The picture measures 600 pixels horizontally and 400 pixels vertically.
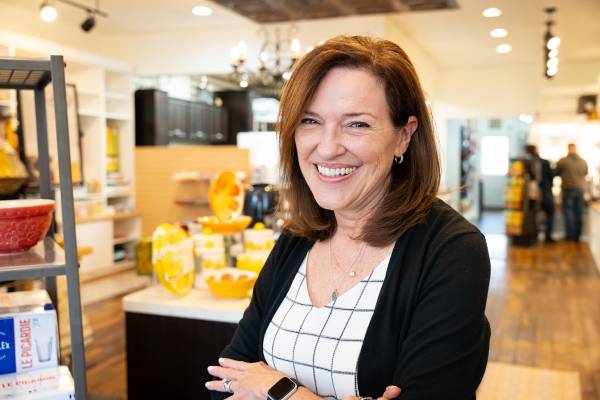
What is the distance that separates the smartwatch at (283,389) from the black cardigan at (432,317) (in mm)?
140

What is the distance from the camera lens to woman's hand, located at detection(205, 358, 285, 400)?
1.25 m

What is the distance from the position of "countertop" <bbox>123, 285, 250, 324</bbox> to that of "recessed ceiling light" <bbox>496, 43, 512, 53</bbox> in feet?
24.4

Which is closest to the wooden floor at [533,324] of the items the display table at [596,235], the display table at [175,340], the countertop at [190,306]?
the display table at [596,235]

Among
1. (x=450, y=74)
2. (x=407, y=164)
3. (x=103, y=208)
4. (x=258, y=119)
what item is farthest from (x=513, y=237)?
(x=407, y=164)

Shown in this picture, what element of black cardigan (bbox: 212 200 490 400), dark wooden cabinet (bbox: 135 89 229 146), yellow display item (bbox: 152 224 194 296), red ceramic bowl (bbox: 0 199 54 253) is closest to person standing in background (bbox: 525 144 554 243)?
dark wooden cabinet (bbox: 135 89 229 146)

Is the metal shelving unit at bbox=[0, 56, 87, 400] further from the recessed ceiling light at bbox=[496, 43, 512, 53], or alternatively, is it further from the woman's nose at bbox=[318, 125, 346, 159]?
the recessed ceiling light at bbox=[496, 43, 512, 53]

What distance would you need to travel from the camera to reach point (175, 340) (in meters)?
2.46

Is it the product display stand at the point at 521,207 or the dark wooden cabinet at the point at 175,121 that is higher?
the dark wooden cabinet at the point at 175,121

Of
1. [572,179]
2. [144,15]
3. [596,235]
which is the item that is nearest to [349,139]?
[144,15]

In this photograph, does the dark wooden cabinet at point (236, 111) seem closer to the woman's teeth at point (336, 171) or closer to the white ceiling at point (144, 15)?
the white ceiling at point (144, 15)

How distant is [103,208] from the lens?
23.7ft

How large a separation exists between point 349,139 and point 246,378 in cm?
57

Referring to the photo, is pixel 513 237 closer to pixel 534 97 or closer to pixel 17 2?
pixel 534 97

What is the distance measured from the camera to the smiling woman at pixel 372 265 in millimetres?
1125
